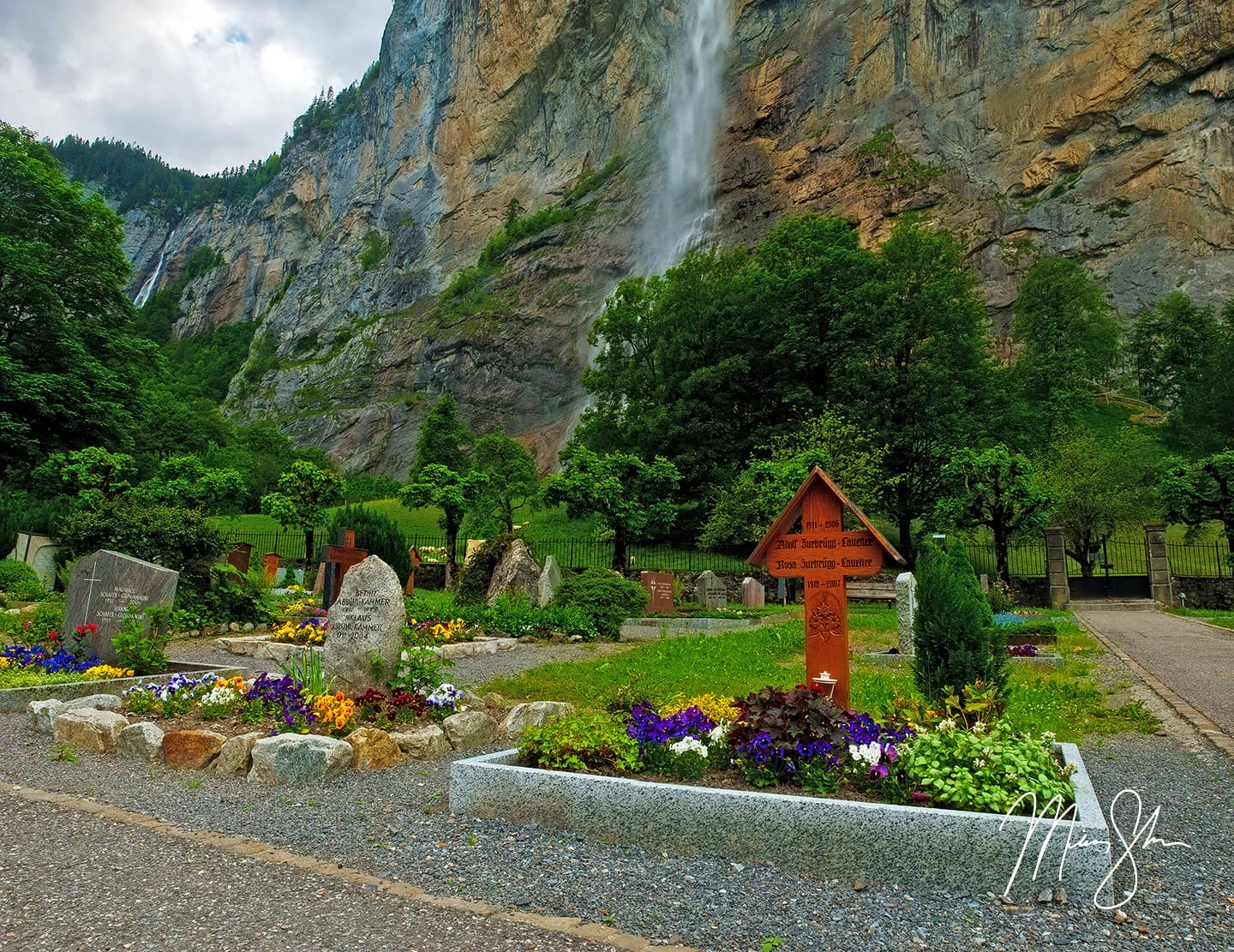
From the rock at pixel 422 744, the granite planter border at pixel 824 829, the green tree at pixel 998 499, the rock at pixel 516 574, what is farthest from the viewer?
the green tree at pixel 998 499

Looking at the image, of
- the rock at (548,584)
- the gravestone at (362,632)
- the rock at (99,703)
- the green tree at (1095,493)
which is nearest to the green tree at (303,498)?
the rock at (548,584)

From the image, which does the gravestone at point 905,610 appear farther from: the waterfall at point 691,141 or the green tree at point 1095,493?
the waterfall at point 691,141

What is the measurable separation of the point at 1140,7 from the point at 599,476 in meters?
56.2

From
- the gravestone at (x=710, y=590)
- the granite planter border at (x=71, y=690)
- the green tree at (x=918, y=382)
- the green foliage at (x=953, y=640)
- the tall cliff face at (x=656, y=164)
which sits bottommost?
the granite planter border at (x=71, y=690)

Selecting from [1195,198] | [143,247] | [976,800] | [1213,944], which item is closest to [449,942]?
[976,800]

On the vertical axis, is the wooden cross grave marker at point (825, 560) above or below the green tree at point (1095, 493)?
below

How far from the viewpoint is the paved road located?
8.20m

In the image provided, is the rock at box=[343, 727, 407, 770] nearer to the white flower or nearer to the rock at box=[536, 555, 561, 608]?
the white flower

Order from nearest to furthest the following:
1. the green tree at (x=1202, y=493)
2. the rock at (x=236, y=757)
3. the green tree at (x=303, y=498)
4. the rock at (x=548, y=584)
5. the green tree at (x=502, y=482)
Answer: the rock at (x=236, y=757) → the rock at (x=548, y=584) → the green tree at (x=1202, y=493) → the green tree at (x=303, y=498) → the green tree at (x=502, y=482)

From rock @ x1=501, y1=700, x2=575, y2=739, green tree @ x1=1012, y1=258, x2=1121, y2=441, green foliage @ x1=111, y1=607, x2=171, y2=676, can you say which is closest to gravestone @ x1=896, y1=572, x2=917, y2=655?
rock @ x1=501, y1=700, x2=575, y2=739

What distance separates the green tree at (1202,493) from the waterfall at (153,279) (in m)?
138

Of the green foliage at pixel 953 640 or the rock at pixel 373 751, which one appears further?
the green foliage at pixel 953 640

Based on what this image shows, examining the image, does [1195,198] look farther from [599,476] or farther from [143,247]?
[143,247]

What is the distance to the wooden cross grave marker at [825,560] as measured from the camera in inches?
241
